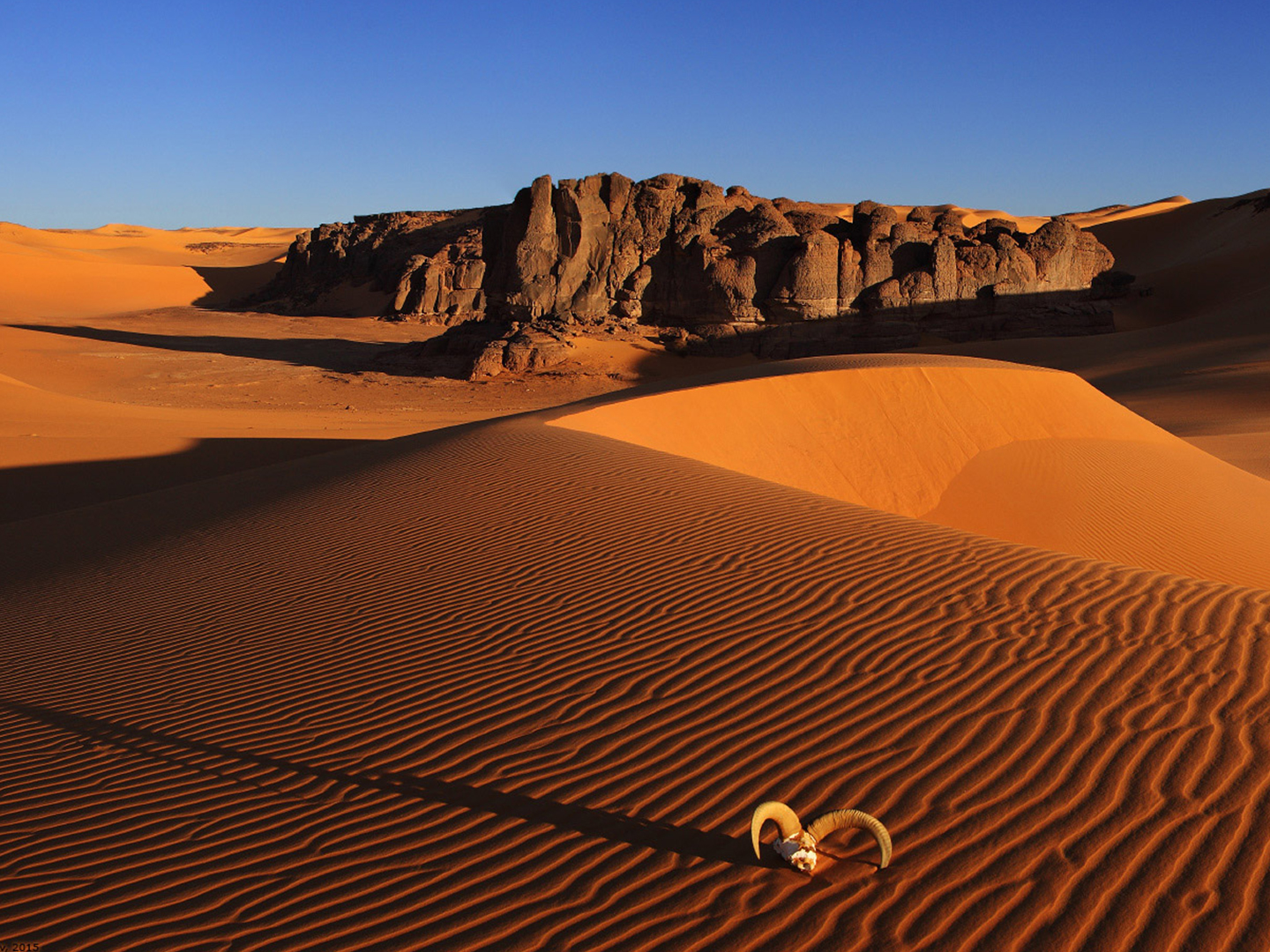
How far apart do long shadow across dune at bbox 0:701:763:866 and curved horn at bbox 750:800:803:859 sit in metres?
0.21

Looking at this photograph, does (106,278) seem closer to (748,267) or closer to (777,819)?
(748,267)

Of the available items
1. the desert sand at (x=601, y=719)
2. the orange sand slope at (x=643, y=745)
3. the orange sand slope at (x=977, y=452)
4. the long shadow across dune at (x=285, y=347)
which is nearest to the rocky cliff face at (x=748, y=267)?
the long shadow across dune at (x=285, y=347)

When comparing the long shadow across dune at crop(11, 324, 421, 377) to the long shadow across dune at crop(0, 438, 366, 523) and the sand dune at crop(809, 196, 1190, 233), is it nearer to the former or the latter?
the long shadow across dune at crop(0, 438, 366, 523)

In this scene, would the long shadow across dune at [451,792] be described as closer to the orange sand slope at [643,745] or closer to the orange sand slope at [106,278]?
the orange sand slope at [643,745]

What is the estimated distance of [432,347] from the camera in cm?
3400

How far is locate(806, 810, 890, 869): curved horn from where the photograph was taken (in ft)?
11.3

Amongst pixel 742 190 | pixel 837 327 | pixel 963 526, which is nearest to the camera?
pixel 963 526

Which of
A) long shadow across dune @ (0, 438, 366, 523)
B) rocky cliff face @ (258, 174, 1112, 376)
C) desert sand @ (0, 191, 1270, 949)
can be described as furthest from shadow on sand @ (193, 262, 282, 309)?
desert sand @ (0, 191, 1270, 949)

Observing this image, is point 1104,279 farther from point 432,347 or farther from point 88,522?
point 88,522

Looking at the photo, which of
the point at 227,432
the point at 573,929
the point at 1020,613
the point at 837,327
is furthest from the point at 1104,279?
the point at 573,929

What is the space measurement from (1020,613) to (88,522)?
38.6 ft

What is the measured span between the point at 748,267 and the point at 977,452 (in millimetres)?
17451

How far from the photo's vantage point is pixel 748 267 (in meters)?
32.6

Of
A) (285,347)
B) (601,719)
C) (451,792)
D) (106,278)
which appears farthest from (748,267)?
(106,278)
